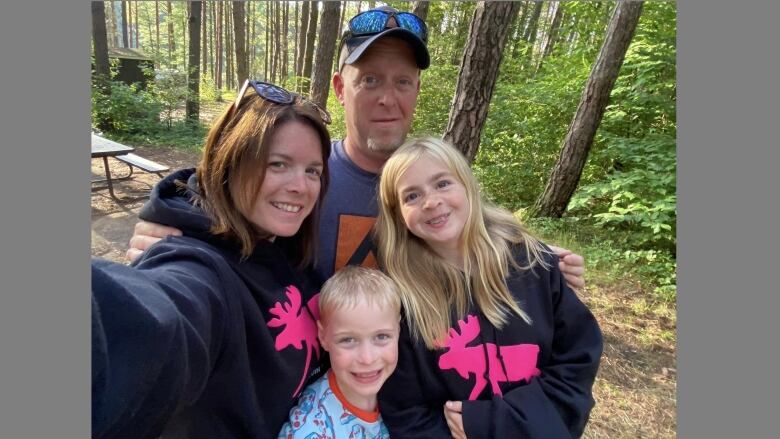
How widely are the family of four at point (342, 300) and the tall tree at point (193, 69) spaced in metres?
11.8

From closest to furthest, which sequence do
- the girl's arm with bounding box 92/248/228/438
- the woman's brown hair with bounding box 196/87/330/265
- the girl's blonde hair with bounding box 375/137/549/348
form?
the girl's arm with bounding box 92/248/228/438, the woman's brown hair with bounding box 196/87/330/265, the girl's blonde hair with bounding box 375/137/549/348

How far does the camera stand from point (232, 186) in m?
1.37

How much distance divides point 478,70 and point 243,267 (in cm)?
298

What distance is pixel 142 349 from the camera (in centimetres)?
78

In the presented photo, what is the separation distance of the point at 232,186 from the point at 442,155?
818mm

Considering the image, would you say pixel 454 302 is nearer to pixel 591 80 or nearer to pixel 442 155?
pixel 442 155

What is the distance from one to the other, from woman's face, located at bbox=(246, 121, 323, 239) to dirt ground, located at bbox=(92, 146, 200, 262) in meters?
3.23

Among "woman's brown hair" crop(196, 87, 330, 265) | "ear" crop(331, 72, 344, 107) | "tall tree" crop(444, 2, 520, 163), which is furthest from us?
"tall tree" crop(444, 2, 520, 163)

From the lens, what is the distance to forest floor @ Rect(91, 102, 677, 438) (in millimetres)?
3062

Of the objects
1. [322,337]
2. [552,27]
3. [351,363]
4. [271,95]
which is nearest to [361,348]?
[351,363]

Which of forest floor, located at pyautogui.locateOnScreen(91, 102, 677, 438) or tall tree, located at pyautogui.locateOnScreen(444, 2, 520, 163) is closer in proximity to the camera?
forest floor, located at pyautogui.locateOnScreen(91, 102, 677, 438)

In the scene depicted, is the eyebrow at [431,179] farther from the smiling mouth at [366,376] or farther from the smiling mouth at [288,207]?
the smiling mouth at [366,376]

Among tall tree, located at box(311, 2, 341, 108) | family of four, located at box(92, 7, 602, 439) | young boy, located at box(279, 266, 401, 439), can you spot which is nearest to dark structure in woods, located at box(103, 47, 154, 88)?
tall tree, located at box(311, 2, 341, 108)

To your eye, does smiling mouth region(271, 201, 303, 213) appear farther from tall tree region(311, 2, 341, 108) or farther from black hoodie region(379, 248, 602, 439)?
tall tree region(311, 2, 341, 108)
